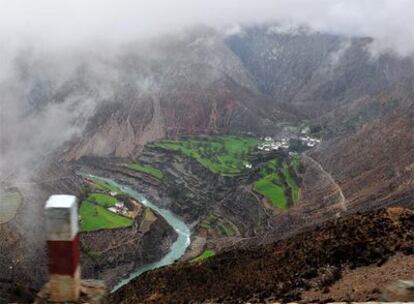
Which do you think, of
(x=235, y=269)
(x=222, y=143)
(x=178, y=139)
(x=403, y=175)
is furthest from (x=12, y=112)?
(x=235, y=269)

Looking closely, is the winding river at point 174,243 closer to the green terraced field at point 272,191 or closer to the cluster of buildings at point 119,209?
the cluster of buildings at point 119,209

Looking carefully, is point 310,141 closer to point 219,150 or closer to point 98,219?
point 219,150

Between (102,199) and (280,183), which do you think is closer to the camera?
(102,199)

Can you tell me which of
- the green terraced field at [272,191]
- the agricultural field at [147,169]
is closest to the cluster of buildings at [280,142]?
the agricultural field at [147,169]

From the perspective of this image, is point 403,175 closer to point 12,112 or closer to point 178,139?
point 178,139

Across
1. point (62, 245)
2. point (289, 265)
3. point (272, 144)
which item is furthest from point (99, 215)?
point (62, 245)

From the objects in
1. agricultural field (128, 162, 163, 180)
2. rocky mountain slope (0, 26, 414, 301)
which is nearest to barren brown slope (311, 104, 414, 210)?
rocky mountain slope (0, 26, 414, 301)
